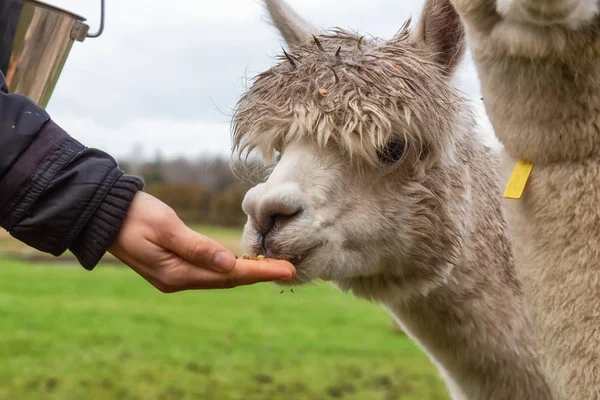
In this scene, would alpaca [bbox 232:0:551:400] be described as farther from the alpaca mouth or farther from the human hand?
the human hand

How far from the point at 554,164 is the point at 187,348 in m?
7.94

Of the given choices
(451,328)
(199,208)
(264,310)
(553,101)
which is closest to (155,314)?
(264,310)

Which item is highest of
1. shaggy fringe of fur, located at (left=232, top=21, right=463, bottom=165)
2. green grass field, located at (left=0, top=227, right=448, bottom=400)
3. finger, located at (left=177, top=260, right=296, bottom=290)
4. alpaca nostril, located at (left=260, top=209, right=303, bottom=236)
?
shaggy fringe of fur, located at (left=232, top=21, right=463, bottom=165)

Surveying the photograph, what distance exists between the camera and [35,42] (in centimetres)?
220

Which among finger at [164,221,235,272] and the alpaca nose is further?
the alpaca nose

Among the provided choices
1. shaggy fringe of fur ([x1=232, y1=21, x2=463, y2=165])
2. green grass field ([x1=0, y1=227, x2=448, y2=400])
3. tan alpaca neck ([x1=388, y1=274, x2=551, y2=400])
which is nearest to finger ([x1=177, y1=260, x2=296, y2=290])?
shaggy fringe of fur ([x1=232, y1=21, x2=463, y2=165])

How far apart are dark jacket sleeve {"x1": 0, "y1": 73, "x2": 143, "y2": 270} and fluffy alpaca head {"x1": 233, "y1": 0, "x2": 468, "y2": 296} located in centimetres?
56

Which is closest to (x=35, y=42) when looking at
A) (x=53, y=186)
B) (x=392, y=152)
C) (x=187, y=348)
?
(x=53, y=186)

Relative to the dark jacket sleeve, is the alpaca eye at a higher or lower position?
higher

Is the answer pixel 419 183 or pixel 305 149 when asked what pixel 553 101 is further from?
pixel 305 149

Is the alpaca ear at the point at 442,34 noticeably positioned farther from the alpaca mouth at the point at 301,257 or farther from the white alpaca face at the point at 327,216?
the alpaca mouth at the point at 301,257

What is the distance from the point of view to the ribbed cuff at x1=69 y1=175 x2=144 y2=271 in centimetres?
157

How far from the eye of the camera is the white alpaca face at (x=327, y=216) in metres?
2.06

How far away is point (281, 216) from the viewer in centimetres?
206
